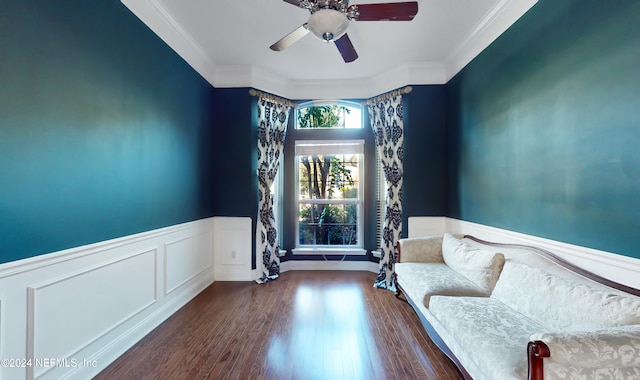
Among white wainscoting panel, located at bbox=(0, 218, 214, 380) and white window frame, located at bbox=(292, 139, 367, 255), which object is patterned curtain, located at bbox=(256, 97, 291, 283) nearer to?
white window frame, located at bbox=(292, 139, 367, 255)

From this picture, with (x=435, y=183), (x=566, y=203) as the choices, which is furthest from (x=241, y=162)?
(x=566, y=203)

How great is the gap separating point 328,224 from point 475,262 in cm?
242

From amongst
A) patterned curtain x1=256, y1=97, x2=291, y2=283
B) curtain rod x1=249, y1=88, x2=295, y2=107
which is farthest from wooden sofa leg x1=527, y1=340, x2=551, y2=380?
curtain rod x1=249, y1=88, x2=295, y2=107

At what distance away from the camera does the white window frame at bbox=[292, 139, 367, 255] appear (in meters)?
4.29

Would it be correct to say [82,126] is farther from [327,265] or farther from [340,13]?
[327,265]

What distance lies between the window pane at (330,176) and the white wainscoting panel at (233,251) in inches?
47.3

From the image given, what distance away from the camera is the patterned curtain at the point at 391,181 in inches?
144

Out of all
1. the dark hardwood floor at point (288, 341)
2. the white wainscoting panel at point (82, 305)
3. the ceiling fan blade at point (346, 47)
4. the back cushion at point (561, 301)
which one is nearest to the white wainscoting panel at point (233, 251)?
the dark hardwood floor at point (288, 341)

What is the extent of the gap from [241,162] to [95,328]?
2.40m

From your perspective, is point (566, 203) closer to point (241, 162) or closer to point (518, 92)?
point (518, 92)

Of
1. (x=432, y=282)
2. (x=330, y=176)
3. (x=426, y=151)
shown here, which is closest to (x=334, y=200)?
(x=330, y=176)

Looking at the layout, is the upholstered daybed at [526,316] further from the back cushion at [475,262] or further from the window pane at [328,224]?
the window pane at [328,224]

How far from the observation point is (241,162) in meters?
3.76

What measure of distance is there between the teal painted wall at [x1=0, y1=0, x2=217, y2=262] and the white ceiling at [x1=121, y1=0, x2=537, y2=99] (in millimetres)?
386
